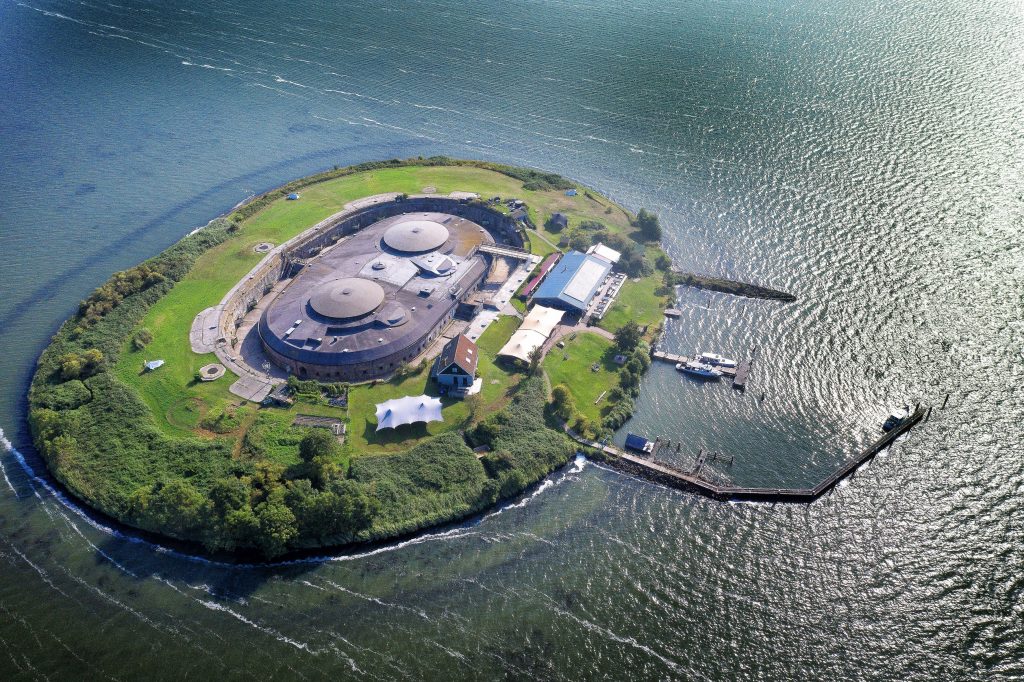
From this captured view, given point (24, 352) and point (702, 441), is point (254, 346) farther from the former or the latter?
point (702, 441)

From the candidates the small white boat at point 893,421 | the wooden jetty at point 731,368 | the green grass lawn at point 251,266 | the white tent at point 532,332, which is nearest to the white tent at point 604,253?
the green grass lawn at point 251,266

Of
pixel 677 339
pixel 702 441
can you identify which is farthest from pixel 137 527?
pixel 677 339

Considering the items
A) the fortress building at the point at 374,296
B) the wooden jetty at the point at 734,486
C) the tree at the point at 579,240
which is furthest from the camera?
the tree at the point at 579,240

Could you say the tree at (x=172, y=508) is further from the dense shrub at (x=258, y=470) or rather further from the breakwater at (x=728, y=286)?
the breakwater at (x=728, y=286)

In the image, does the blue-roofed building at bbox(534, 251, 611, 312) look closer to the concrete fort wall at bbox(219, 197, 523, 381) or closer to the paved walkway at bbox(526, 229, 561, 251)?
the paved walkway at bbox(526, 229, 561, 251)

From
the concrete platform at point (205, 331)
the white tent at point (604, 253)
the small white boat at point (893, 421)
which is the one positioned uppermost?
the small white boat at point (893, 421)

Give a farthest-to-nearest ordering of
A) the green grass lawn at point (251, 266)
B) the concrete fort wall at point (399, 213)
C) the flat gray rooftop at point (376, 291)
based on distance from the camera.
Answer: the concrete fort wall at point (399, 213) → the flat gray rooftop at point (376, 291) → the green grass lawn at point (251, 266)

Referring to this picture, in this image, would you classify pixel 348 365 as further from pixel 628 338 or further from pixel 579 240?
pixel 579 240
